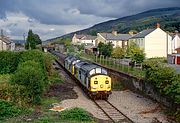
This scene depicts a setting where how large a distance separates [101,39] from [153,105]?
90.7 metres

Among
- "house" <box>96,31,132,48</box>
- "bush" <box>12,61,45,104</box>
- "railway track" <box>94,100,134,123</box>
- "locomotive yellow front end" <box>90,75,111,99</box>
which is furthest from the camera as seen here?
"house" <box>96,31,132,48</box>

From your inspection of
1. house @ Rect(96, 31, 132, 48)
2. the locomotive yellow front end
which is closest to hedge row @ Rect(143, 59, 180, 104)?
the locomotive yellow front end

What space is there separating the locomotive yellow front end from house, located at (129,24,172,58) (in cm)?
5180

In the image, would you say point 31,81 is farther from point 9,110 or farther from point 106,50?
point 106,50

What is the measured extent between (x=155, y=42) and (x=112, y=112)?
5852 centimetres

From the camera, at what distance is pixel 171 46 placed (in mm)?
85062

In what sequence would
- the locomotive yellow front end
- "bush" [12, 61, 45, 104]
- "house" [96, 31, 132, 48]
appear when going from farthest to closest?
"house" [96, 31, 132, 48], the locomotive yellow front end, "bush" [12, 61, 45, 104]

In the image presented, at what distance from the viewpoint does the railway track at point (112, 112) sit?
20875 millimetres

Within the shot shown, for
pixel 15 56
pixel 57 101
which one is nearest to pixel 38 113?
pixel 57 101

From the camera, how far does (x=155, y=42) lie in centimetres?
8000

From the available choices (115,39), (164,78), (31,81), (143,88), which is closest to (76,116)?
(31,81)

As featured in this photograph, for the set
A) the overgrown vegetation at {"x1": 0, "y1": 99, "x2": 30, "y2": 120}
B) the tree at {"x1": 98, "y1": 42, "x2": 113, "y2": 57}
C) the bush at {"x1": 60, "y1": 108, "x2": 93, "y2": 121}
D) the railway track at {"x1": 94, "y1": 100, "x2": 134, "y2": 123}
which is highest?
the tree at {"x1": 98, "y1": 42, "x2": 113, "y2": 57}

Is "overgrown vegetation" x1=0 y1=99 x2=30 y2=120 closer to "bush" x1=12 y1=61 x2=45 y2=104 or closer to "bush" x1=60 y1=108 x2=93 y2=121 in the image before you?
"bush" x1=12 y1=61 x2=45 y2=104

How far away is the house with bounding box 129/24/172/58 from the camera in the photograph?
260 feet
